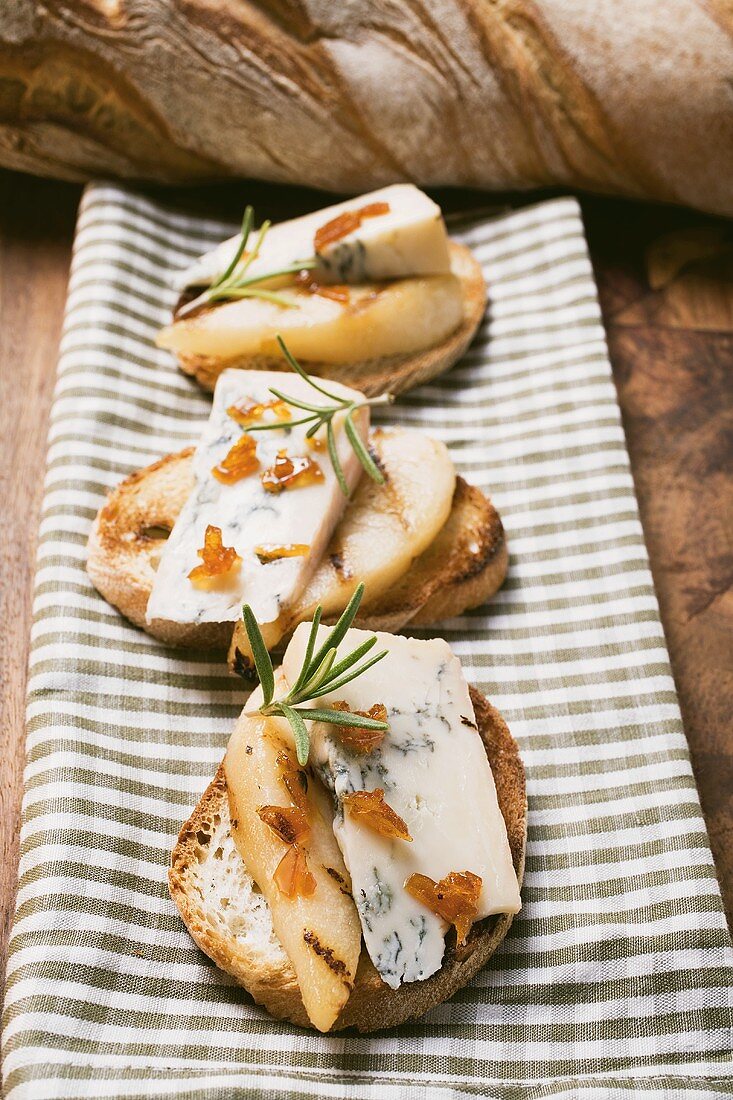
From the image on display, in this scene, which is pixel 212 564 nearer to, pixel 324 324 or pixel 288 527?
pixel 288 527

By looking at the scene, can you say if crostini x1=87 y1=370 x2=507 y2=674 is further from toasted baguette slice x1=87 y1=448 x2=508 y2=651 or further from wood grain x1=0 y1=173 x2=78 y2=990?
wood grain x1=0 y1=173 x2=78 y2=990

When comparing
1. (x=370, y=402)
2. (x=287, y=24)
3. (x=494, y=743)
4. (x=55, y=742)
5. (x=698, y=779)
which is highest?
(x=287, y=24)

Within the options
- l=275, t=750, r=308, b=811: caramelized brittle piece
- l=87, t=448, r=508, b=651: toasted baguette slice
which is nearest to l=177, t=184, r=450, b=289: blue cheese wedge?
l=87, t=448, r=508, b=651: toasted baguette slice

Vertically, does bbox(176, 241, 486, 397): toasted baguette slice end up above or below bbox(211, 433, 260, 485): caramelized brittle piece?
below

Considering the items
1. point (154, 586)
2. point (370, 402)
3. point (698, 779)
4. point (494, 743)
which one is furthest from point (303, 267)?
point (698, 779)

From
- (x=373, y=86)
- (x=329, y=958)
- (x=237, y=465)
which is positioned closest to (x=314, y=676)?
(x=329, y=958)

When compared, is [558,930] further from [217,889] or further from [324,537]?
[324,537]
